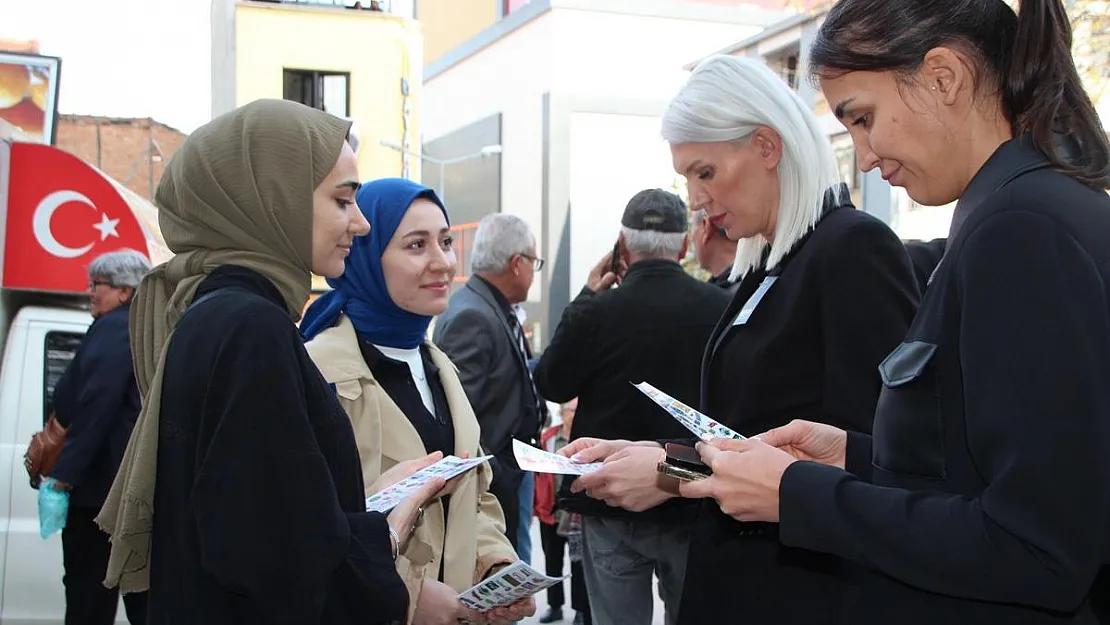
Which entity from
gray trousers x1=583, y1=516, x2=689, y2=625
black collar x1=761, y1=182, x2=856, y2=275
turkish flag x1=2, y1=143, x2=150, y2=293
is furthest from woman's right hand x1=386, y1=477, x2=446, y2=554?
turkish flag x1=2, y1=143, x2=150, y2=293

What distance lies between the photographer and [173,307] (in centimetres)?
201

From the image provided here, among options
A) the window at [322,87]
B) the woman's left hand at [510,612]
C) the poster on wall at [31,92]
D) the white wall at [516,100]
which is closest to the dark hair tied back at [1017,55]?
the woman's left hand at [510,612]

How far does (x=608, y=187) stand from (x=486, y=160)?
472cm

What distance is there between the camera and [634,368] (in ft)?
12.6

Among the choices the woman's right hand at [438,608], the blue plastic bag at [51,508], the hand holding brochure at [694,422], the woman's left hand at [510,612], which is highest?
the hand holding brochure at [694,422]

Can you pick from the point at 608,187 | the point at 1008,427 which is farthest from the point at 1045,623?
the point at 608,187

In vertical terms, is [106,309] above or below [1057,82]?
below

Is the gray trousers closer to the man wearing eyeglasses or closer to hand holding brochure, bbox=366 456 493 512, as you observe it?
the man wearing eyeglasses

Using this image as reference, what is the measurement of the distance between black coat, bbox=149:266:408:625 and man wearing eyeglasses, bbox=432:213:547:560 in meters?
2.68

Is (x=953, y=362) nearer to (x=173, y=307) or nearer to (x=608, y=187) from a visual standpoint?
(x=173, y=307)

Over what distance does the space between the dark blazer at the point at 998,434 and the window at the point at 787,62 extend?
Result: 65.6 ft

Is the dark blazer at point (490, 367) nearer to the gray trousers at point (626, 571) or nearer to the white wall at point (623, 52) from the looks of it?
the gray trousers at point (626, 571)

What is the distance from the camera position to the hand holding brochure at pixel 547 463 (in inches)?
91.8

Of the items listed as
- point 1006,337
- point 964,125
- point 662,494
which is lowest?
point 662,494
